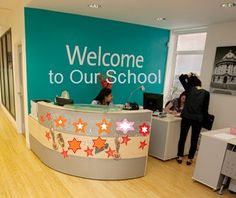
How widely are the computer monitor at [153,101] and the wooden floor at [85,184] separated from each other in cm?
104

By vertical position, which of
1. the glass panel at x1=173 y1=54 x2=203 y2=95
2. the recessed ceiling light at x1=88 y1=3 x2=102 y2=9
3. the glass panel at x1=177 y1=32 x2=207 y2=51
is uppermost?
the recessed ceiling light at x1=88 y1=3 x2=102 y2=9

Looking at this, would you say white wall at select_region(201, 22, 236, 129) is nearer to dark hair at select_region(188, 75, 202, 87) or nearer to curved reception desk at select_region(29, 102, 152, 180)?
dark hair at select_region(188, 75, 202, 87)

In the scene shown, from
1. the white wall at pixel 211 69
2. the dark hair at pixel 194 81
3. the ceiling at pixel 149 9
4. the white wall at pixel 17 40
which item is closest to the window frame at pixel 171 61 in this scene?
the white wall at pixel 211 69

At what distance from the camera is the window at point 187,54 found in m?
5.15

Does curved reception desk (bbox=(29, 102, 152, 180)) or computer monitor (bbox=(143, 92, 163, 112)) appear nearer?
curved reception desk (bbox=(29, 102, 152, 180))

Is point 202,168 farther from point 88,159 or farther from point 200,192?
point 88,159

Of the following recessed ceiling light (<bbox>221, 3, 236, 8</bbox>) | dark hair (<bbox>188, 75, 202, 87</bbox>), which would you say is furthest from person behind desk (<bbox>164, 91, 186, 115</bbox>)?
recessed ceiling light (<bbox>221, 3, 236, 8</bbox>)

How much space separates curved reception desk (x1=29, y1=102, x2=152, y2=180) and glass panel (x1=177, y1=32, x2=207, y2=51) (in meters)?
2.97

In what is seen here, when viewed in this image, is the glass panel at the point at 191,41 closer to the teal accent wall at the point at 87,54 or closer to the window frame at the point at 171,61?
the window frame at the point at 171,61

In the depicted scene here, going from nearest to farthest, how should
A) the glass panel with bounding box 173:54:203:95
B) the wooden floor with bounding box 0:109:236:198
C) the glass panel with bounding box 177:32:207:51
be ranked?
the wooden floor with bounding box 0:109:236:198 < the glass panel with bounding box 177:32:207:51 < the glass panel with bounding box 173:54:203:95

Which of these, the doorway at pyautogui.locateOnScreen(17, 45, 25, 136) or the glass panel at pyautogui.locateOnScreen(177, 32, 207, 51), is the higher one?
the glass panel at pyautogui.locateOnScreen(177, 32, 207, 51)

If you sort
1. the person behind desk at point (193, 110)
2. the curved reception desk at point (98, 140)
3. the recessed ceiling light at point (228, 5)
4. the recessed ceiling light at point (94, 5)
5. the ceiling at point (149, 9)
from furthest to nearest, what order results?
1. the person behind desk at point (193, 110)
2. the recessed ceiling light at point (94, 5)
3. the ceiling at point (149, 9)
4. the recessed ceiling light at point (228, 5)
5. the curved reception desk at point (98, 140)

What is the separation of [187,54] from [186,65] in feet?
0.93

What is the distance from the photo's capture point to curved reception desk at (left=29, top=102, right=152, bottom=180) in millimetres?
2961
